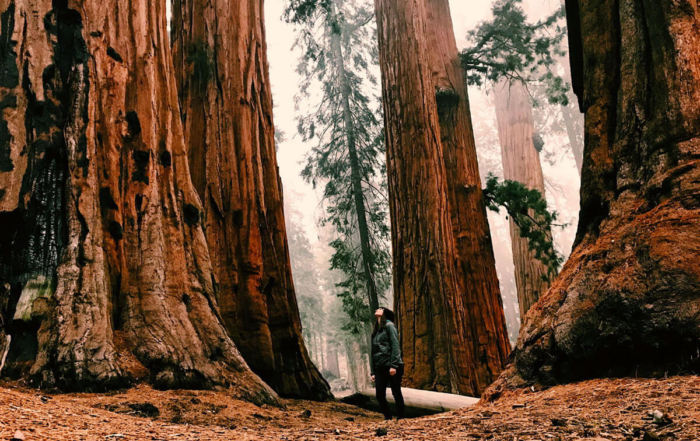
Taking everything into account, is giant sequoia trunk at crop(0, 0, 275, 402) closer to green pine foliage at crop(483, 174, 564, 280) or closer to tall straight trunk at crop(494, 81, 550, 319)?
green pine foliage at crop(483, 174, 564, 280)

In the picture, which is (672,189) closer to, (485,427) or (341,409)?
(485,427)

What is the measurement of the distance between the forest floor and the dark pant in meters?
1.82

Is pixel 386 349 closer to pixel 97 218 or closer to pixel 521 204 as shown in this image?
pixel 97 218

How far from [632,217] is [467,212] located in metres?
5.17

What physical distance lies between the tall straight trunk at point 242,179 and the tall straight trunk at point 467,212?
2.94 meters

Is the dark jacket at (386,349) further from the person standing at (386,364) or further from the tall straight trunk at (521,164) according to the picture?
the tall straight trunk at (521,164)

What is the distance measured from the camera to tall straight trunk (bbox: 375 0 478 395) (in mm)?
6887

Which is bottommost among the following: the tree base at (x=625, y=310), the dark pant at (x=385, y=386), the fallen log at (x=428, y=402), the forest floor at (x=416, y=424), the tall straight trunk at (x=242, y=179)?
the fallen log at (x=428, y=402)

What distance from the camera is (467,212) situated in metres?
8.34

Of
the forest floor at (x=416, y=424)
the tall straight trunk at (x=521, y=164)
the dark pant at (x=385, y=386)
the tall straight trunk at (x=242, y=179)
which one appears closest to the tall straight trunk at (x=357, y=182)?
the tall straight trunk at (x=521, y=164)

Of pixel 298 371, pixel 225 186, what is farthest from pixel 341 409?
pixel 225 186

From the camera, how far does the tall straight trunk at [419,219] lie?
689cm

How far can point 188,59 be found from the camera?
6.08 m

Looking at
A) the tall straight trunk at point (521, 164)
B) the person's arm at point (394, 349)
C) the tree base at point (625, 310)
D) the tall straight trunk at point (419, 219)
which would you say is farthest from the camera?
the tall straight trunk at point (521, 164)
